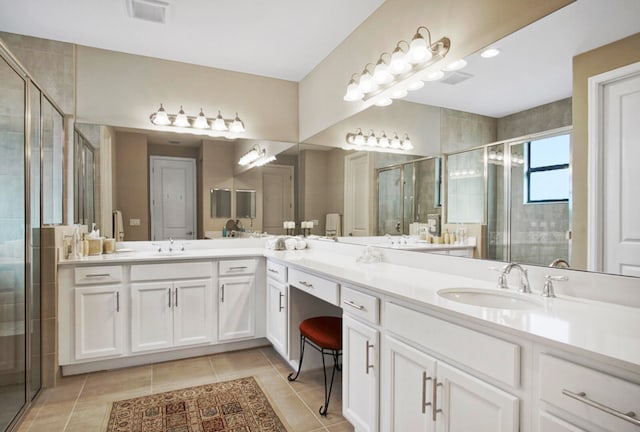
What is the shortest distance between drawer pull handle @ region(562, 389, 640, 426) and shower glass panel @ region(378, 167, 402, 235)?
1599mm

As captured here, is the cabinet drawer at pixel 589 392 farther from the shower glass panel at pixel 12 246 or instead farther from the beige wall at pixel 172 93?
the beige wall at pixel 172 93

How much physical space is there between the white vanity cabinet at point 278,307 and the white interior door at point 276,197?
861 millimetres

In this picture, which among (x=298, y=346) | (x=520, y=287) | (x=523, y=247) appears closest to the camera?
(x=520, y=287)

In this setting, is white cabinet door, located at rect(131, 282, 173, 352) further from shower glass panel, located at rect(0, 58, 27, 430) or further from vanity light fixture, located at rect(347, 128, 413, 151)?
vanity light fixture, located at rect(347, 128, 413, 151)

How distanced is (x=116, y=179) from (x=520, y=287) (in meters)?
3.21

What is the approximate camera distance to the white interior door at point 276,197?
12.5ft

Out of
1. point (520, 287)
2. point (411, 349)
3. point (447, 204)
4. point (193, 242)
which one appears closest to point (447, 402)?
point (411, 349)

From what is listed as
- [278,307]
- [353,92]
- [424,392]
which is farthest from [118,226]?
[424,392]

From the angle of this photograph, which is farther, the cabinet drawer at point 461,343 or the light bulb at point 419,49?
the light bulb at point 419,49

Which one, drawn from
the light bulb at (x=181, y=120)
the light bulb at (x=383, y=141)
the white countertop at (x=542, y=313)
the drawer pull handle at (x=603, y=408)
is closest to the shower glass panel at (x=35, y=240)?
the light bulb at (x=181, y=120)

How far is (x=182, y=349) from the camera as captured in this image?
117 inches

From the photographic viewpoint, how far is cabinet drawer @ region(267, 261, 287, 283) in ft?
8.91

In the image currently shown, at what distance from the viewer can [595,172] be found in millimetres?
1322

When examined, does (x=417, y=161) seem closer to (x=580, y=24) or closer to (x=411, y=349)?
(x=580, y=24)
